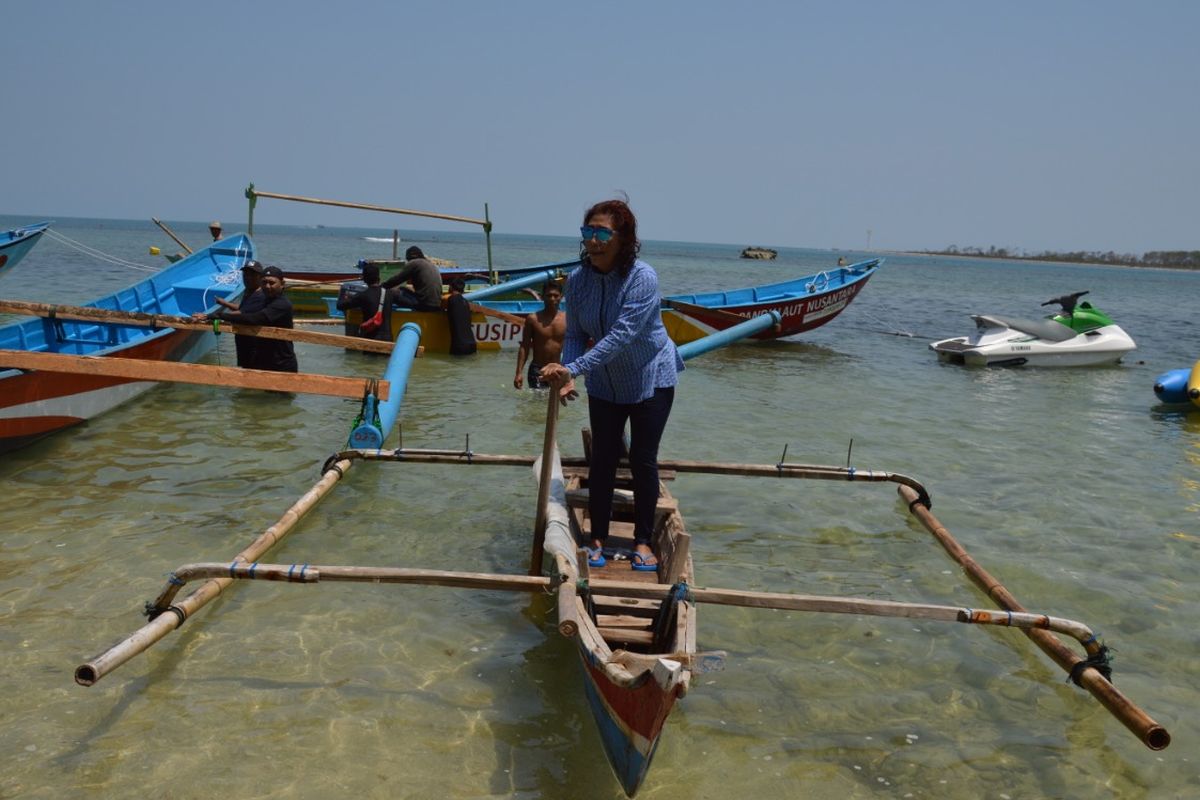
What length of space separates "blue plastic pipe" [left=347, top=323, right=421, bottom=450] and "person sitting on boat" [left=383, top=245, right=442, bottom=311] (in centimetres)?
552

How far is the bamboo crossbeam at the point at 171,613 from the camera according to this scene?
9.95ft

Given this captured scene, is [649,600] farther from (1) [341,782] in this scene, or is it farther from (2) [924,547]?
(2) [924,547]

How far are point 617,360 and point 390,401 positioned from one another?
147 inches

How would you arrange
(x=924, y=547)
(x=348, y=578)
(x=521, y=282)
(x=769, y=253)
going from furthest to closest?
(x=769, y=253) → (x=521, y=282) → (x=924, y=547) → (x=348, y=578)

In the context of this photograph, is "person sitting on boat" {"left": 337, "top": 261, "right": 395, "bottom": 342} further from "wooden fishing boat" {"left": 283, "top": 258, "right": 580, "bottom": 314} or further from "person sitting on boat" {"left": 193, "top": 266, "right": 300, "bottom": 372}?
"person sitting on boat" {"left": 193, "top": 266, "right": 300, "bottom": 372}

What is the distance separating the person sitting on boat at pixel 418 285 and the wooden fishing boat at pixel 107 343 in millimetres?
2453

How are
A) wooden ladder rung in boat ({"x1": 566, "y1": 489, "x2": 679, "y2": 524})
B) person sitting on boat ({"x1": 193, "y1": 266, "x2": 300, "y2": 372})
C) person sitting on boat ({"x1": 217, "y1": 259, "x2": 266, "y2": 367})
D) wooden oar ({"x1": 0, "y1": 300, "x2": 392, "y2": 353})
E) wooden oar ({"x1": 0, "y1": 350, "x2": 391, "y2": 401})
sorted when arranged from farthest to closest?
person sitting on boat ({"x1": 217, "y1": 259, "x2": 266, "y2": 367}), person sitting on boat ({"x1": 193, "y1": 266, "x2": 300, "y2": 372}), wooden oar ({"x1": 0, "y1": 300, "x2": 392, "y2": 353}), wooden oar ({"x1": 0, "y1": 350, "x2": 391, "y2": 401}), wooden ladder rung in boat ({"x1": 566, "y1": 489, "x2": 679, "y2": 524})

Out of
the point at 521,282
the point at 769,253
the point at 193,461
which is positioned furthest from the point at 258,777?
the point at 769,253

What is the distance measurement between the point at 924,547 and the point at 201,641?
4794mm

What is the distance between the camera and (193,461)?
727cm

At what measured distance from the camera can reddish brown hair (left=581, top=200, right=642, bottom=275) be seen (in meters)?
3.91

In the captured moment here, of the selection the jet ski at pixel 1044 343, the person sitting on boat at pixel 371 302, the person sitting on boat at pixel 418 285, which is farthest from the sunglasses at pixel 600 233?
the jet ski at pixel 1044 343

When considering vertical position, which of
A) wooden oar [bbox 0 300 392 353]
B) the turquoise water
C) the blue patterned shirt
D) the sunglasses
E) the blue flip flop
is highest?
the sunglasses

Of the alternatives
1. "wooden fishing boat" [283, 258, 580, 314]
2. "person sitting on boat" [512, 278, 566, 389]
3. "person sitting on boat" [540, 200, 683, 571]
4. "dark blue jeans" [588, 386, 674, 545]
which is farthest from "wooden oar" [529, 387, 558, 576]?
"wooden fishing boat" [283, 258, 580, 314]
